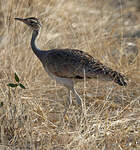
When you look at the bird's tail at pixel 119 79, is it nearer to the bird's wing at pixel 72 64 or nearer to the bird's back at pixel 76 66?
the bird's back at pixel 76 66

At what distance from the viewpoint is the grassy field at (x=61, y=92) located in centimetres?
362

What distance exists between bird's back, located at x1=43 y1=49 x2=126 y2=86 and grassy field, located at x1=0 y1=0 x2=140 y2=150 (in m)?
0.19

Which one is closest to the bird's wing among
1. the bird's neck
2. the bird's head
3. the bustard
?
the bustard

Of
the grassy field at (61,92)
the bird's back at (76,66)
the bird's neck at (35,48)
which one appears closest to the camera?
the grassy field at (61,92)

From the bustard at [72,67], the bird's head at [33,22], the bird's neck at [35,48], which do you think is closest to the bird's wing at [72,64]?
the bustard at [72,67]

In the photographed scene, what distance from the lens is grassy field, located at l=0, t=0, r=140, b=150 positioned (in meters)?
3.62

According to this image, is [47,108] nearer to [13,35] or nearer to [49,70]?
[49,70]

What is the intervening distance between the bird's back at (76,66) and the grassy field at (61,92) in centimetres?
19

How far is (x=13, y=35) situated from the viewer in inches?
200

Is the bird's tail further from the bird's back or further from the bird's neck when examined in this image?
the bird's neck

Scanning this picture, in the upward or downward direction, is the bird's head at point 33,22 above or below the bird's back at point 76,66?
above

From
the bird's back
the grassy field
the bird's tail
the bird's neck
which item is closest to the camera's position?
the grassy field

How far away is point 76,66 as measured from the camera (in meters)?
4.43

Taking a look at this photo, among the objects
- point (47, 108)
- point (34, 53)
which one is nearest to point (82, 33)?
point (34, 53)
